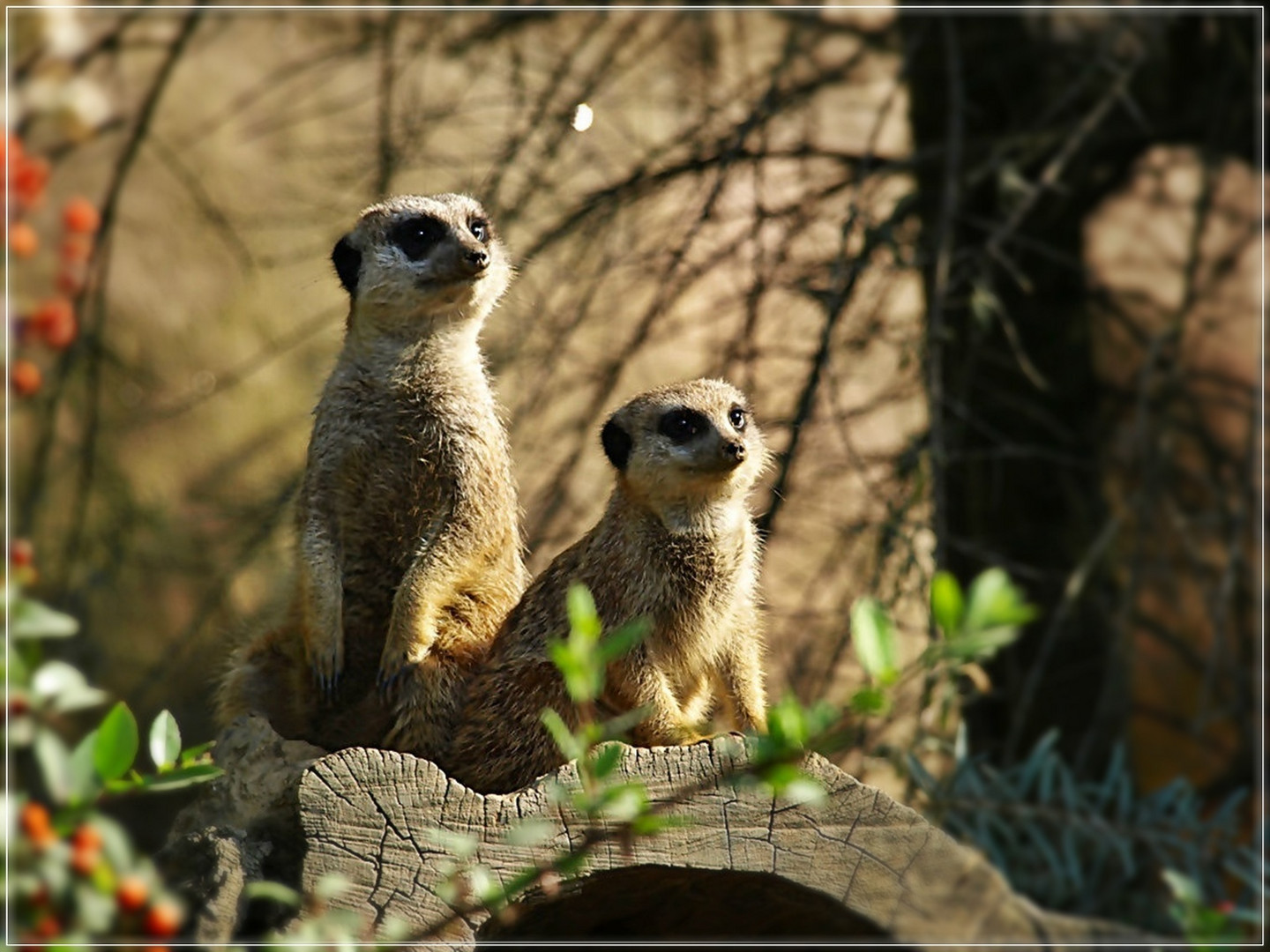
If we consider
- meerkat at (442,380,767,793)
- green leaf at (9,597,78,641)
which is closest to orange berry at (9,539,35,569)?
green leaf at (9,597,78,641)

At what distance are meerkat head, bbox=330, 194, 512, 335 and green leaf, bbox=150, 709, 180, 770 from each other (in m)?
0.97

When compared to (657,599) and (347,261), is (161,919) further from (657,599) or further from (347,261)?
(347,261)

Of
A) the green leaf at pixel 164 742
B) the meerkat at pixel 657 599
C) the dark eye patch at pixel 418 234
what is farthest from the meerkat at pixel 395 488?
the green leaf at pixel 164 742

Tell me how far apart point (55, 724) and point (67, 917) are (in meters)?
3.62

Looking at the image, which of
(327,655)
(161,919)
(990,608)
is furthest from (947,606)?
(327,655)

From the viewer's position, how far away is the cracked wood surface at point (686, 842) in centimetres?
151

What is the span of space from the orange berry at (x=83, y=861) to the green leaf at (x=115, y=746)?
0.39ft

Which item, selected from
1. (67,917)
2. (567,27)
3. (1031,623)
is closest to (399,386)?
(67,917)

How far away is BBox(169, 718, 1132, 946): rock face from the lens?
1514 millimetres

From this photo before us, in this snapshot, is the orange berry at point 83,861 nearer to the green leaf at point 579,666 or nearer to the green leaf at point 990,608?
the green leaf at point 579,666

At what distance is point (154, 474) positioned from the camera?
191 inches

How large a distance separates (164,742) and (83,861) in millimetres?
306

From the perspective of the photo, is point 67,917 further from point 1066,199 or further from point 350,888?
point 1066,199

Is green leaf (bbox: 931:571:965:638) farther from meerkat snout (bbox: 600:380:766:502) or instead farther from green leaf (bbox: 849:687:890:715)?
meerkat snout (bbox: 600:380:766:502)
